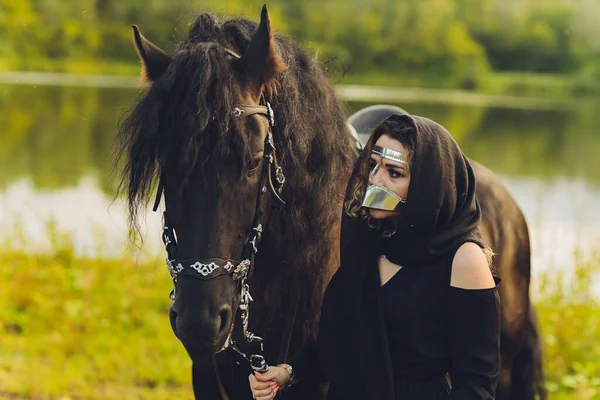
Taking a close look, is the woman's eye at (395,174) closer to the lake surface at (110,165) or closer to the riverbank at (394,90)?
the lake surface at (110,165)

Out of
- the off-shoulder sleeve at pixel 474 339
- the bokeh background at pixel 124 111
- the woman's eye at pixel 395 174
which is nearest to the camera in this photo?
the off-shoulder sleeve at pixel 474 339

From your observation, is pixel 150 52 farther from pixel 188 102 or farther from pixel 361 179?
pixel 361 179

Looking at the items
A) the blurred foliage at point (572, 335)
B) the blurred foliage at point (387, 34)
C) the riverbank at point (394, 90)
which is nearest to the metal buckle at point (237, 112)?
the blurred foliage at point (572, 335)

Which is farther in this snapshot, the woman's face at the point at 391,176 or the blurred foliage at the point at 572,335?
the blurred foliage at the point at 572,335

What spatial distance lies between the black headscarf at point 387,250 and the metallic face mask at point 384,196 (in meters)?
0.04

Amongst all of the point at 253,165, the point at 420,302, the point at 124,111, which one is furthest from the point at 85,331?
the point at 420,302

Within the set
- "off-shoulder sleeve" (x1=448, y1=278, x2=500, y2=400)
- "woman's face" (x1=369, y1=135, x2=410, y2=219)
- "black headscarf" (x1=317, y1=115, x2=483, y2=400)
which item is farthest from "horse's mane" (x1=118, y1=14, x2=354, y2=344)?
"off-shoulder sleeve" (x1=448, y1=278, x2=500, y2=400)

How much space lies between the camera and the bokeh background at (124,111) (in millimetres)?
4820

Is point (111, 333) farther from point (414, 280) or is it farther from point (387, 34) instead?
point (387, 34)

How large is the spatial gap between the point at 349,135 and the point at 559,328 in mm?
3307

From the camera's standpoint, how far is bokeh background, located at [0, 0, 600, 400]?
15.8 feet

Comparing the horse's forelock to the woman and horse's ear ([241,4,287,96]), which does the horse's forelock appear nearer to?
horse's ear ([241,4,287,96])

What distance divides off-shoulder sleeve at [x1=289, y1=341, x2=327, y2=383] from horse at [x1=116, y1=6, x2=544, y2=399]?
5.1 inches

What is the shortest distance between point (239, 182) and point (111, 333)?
3.76m
